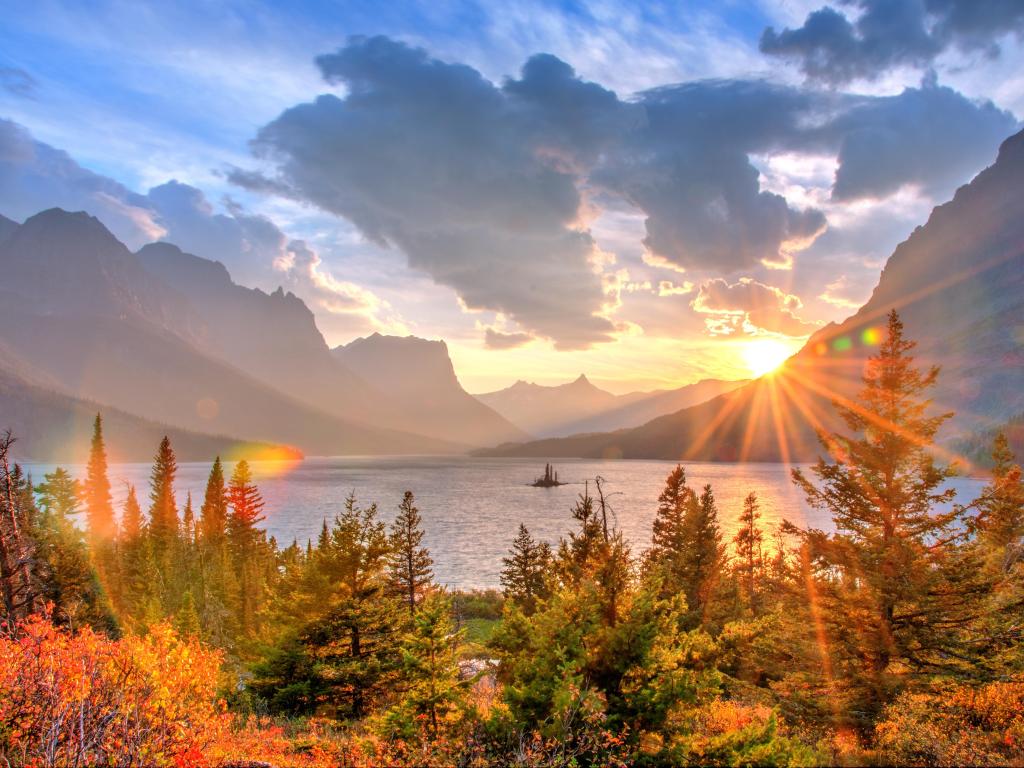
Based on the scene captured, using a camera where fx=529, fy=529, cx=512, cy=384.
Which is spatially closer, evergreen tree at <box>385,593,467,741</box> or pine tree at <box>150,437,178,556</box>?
evergreen tree at <box>385,593,467,741</box>

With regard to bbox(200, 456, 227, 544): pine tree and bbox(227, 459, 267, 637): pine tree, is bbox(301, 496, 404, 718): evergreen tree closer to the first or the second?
bbox(227, 459, 267, 637): pine tree

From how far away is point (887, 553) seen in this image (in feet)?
47.9

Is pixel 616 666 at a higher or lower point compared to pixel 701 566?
higher

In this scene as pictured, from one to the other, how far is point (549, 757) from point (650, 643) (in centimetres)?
272

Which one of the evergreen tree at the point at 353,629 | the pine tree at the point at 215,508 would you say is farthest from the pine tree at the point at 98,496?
the evergreen tree at the point at 353,629

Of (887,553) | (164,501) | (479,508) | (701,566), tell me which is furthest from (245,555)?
(479,508)

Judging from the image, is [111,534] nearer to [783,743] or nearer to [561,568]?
[561,568]

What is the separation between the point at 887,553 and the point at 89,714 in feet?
60.0

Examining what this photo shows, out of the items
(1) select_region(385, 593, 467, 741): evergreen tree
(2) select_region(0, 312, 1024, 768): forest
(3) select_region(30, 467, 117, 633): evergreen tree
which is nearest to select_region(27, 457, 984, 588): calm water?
(3) select_region(30, 467, 117, 633): evergreen tree

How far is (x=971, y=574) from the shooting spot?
46.9ft

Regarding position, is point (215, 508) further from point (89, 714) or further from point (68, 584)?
point (89, 714)

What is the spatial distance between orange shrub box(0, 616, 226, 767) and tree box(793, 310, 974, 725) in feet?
52.9

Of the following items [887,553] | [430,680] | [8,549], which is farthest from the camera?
[8,549]

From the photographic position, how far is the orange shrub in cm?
844
